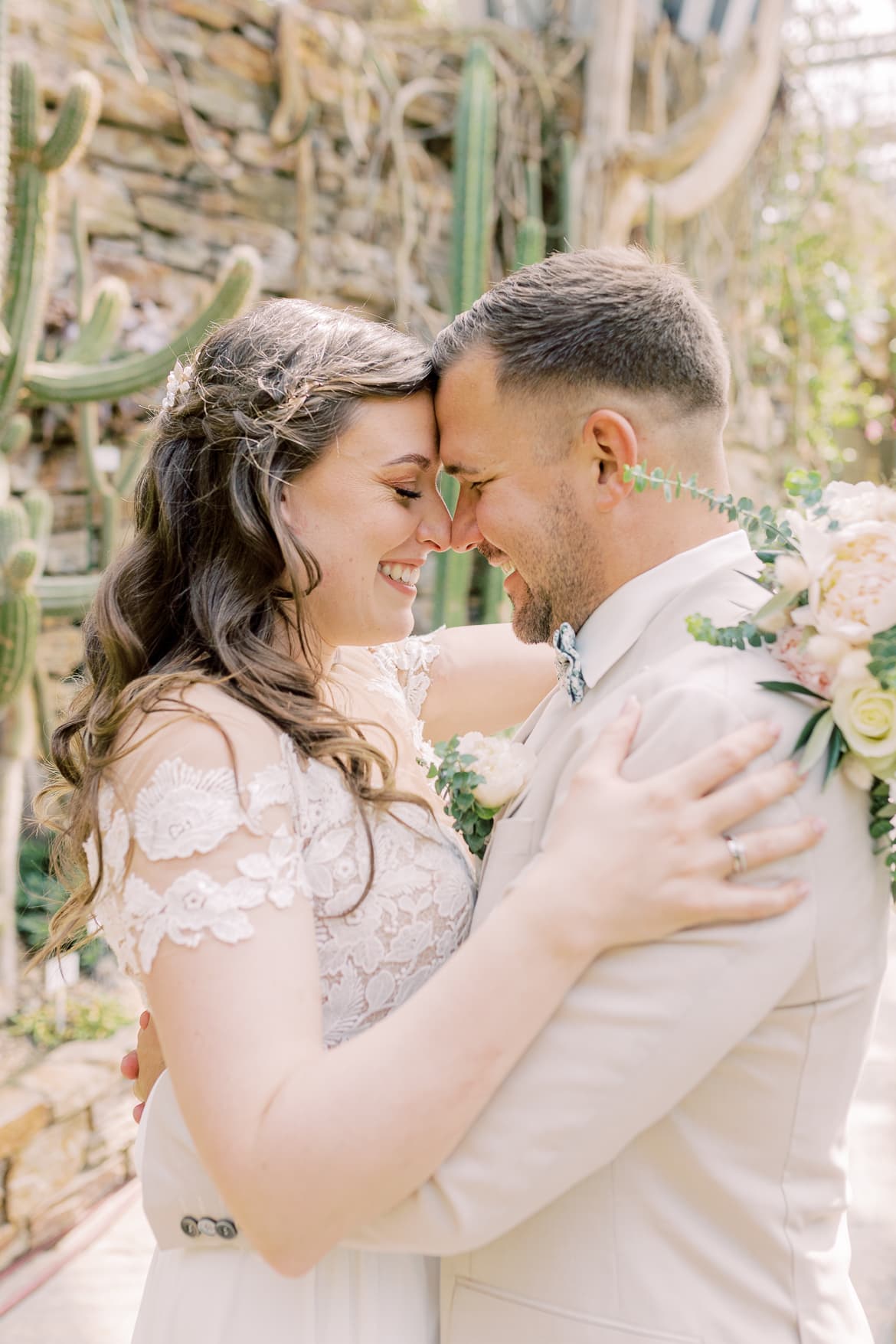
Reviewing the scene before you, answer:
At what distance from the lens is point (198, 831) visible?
1.31m

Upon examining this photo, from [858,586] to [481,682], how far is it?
1252 mm

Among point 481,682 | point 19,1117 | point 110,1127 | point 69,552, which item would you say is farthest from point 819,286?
point 19,1117

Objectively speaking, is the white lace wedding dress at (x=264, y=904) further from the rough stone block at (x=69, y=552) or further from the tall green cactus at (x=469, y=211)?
the rough stone block at (x=69, y=552)

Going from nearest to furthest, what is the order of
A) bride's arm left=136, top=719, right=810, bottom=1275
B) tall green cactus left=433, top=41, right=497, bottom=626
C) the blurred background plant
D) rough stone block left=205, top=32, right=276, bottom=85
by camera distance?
1. bride's arm left=136, top=719, right=810, bottom=1275
2. the blurred background plant
3. tall green cactus left=433, top=41, right=497, bottom=626
4. rough stone block left=205, top=32, right=276, bottom=85

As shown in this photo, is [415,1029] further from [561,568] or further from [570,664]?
[561,568]

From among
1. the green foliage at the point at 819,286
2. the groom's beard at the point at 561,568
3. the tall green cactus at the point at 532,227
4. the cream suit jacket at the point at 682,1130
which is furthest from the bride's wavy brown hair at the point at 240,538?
the green foliage at the point at 819,286

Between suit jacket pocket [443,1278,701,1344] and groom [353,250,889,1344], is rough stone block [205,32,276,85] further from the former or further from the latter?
suit jacket pocket [443,1278,701,1344]

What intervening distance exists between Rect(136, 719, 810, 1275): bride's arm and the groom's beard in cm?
50

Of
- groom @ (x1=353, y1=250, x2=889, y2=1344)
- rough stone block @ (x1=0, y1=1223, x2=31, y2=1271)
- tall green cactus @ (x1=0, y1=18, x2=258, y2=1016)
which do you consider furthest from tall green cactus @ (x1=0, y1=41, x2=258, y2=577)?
groom @ (x1=353, y1=250, x2=889, y2=1344)

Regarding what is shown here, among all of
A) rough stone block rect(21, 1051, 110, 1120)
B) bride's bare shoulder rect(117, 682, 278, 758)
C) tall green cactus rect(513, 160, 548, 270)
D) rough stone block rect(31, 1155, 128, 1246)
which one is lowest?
rough stone block rect(31, 1155, 128, 1246)

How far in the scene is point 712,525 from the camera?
1.64 meters

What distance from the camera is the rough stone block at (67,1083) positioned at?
3.24 m

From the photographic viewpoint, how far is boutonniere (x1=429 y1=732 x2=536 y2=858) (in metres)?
1.51

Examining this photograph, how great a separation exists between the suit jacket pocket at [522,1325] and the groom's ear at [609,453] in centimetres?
103
